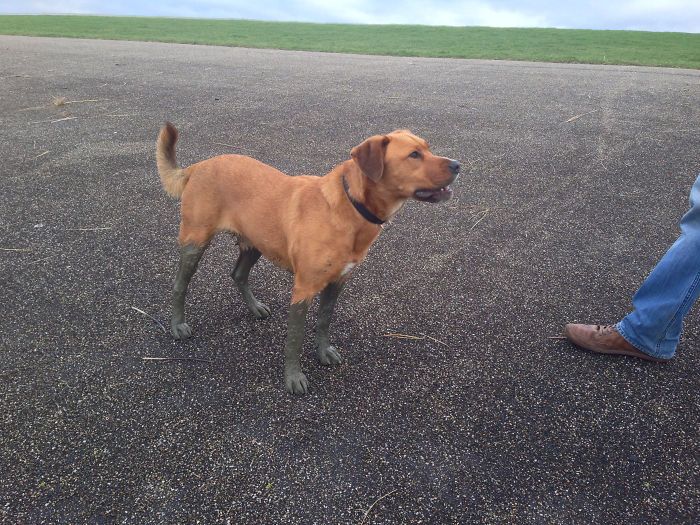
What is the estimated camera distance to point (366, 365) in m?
3.25

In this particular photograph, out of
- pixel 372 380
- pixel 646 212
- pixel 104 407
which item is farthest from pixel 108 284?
pixel 646 212

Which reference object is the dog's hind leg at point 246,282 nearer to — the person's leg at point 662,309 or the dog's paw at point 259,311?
the dog's paw at point 259,311

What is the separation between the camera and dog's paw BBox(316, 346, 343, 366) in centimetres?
325

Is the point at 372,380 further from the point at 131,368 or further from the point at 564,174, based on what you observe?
the point at 564,174

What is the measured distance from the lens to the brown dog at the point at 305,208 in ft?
8.87

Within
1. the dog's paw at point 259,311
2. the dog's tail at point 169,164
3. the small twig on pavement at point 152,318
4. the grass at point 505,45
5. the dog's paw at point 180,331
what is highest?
the grass at point 505,45

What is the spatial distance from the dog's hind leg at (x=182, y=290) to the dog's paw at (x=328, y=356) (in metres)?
0.98

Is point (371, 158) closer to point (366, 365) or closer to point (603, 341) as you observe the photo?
point (366, 365)

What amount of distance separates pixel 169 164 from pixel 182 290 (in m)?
0.91

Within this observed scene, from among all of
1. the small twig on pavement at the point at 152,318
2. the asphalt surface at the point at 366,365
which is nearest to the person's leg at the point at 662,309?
the asphalt surface at the point at 366,365

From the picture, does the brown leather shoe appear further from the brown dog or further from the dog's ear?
the dog's ear

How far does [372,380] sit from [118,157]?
18.1 feet

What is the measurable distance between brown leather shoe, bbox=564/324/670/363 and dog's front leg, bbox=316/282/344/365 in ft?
5.63

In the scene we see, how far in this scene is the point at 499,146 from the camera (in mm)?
7617
